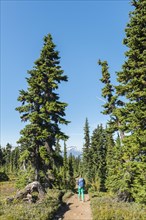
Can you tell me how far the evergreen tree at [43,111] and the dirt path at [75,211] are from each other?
446 cm

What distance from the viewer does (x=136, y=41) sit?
1839cm

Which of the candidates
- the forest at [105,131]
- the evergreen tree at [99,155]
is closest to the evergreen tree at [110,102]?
the forest at [105,131]

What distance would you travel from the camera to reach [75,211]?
16594 mm

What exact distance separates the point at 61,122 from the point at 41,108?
102 inches

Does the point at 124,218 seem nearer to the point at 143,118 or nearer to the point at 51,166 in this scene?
the point at 143,118

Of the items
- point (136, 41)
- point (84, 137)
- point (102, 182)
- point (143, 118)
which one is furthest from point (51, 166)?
point (84, 137)

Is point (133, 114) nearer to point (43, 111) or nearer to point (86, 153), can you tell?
point (43, 111)

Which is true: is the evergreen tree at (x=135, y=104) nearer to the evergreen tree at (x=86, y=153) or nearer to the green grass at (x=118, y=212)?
the green grass at (x=118, y=212)

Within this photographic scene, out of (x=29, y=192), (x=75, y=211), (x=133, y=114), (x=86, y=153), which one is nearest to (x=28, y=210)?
(x=29, y=192)

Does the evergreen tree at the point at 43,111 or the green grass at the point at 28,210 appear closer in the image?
the green grass at the point at 28,210

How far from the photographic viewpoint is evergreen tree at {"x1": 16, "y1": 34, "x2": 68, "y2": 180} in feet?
70.1

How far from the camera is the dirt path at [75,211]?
15095mm

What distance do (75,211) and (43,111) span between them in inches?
392

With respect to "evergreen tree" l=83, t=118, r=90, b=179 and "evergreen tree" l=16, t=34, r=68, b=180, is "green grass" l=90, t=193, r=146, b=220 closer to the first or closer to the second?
"evergreen tree" l=16, t=34, r=68, b=180
